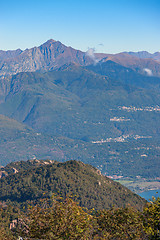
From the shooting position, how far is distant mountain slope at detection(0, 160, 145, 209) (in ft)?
464

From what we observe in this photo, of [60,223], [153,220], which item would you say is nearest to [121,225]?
[153,220]

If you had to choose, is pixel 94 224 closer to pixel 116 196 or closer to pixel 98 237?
pixel 98 237

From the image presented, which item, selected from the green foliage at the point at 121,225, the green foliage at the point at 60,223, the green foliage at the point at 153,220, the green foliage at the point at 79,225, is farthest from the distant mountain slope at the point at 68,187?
the green foliage at the point at 153,220

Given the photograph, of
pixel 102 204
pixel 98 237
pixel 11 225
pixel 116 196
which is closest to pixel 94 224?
pixel 98 237

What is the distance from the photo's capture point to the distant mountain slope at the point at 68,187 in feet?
464

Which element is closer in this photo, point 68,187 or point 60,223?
point 60,223

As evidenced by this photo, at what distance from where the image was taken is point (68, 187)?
483 feet

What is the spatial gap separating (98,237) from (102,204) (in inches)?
3441

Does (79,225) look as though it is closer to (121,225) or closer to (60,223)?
(60,223)

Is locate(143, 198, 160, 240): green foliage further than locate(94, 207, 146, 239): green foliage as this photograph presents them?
No

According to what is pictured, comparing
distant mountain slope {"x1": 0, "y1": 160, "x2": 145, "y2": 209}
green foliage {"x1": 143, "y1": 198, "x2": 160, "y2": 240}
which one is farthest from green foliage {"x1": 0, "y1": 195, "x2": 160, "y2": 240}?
distant mountain slope {"x1": 0, "y1": 160, "x2": 145, "y2": 209}

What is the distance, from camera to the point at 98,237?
56.6 meters

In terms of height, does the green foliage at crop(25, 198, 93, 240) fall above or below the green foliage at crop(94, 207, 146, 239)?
above

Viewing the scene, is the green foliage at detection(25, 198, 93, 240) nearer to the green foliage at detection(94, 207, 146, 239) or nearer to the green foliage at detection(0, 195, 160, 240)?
the green foliage at detection(0, 195, 160, 240)
